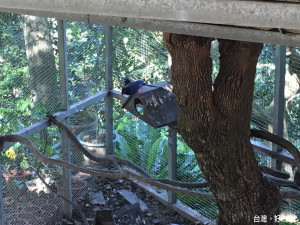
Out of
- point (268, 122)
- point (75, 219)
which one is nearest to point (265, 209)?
point (268, 122)

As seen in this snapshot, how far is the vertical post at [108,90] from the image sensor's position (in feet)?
15.8

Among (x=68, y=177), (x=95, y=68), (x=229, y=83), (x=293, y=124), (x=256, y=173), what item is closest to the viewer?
(x=229, y=83)

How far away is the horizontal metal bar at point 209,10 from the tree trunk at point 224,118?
2.64 feet

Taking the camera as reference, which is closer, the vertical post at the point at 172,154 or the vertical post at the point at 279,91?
the vertical post at the point at 279,91

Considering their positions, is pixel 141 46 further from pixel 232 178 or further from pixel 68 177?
pixel 232 178

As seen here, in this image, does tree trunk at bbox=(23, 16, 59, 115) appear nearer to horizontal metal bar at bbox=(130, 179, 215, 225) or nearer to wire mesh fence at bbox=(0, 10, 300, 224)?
wire mesh fence at bbox=(0, 10, 300, 224)

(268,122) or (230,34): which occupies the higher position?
(230,34)

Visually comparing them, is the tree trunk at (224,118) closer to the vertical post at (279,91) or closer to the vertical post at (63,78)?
the vertical post at (279,91)

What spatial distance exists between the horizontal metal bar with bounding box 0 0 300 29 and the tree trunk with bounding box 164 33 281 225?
80cm

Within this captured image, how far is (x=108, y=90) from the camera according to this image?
4.98 m

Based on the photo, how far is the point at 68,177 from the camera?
4.45 m

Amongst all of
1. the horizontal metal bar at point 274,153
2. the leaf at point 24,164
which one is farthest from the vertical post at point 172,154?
the leaf at point 24,164

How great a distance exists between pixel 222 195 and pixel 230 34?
116 cm

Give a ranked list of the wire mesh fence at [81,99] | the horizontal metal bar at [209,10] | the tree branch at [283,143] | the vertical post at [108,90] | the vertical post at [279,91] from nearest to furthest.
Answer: the horizontal metal bar at [209,10], the tree branch at [283,143], the vertical post at [279,91], the wire mesh fence at [81,99], the vertical post at [108,90]
